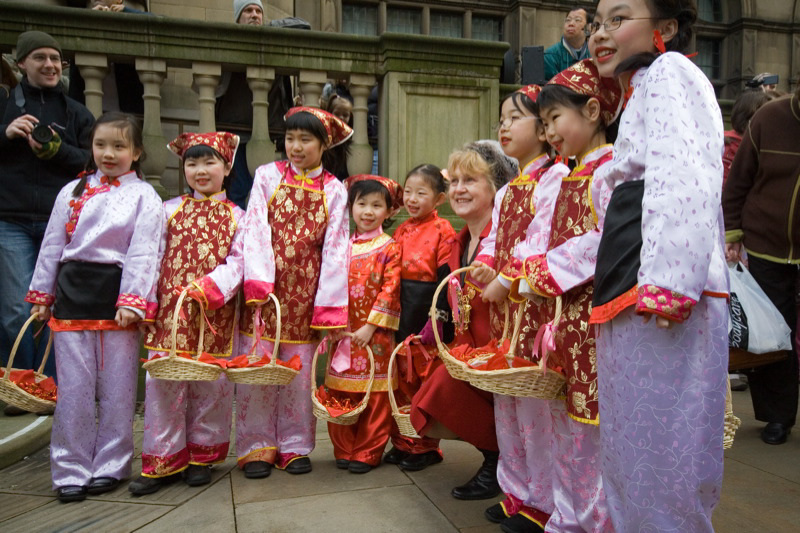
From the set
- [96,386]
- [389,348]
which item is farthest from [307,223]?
[96,386]

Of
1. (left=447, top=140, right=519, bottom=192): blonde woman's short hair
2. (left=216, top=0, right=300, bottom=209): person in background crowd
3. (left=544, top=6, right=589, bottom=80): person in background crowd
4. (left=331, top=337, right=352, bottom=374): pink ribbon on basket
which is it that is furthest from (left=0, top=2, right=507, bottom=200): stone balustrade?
(left=331, top=337, right=352, bottom=374): pink ribbon on basket

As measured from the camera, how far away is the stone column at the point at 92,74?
5.07 m

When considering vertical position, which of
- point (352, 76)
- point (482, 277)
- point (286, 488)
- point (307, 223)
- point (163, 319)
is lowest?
point (286, 488)

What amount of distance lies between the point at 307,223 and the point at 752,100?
3.23 meters

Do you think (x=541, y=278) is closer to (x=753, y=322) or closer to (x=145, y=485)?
(x=753, y=322)

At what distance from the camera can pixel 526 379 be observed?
8.04 feet

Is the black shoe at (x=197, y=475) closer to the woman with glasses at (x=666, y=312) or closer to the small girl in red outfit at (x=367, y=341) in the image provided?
the small girl in red outfit at (x=367, y=341)

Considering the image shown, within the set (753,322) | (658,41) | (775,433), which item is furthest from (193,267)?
(775,433)

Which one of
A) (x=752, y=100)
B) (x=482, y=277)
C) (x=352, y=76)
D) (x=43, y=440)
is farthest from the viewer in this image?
(x=352, y=76)

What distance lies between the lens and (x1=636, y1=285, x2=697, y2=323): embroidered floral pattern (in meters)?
1.70

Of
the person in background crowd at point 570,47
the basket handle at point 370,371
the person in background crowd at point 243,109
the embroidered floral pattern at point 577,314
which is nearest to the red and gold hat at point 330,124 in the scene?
the basket handle at point 370,371

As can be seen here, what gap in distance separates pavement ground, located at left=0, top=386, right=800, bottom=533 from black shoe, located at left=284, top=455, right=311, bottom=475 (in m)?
0.04

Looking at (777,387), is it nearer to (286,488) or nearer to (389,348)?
(389,348)

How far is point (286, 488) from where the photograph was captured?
3527mm
